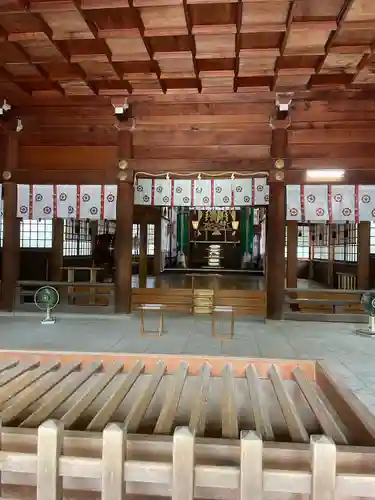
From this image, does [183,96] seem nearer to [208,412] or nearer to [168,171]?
[168,171]

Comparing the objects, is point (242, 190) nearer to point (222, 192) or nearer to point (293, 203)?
point (222, 192)

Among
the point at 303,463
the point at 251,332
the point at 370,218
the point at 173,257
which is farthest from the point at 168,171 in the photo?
the point at 173,257

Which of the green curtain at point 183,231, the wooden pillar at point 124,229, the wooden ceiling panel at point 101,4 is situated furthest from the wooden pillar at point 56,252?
the green curtain at point 183,231

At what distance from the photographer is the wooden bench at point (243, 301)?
7.70 m

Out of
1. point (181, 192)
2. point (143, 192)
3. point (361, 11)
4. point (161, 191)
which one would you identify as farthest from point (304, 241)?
point (361, 11)

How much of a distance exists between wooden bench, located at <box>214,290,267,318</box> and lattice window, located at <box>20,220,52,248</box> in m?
5.55

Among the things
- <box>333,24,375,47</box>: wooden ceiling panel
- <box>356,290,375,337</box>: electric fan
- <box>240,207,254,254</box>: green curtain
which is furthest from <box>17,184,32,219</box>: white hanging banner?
<box>240,207,254,254</box>: green curtain

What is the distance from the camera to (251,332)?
578cm

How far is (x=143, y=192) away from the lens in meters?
7.41

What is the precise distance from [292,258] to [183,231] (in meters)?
9.21

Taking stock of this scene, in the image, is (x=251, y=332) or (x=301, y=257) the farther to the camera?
(x=301, y=257)

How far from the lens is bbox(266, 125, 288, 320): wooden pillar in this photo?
6605 millimetres

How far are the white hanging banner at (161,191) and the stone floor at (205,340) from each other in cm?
228

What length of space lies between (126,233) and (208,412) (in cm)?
479
